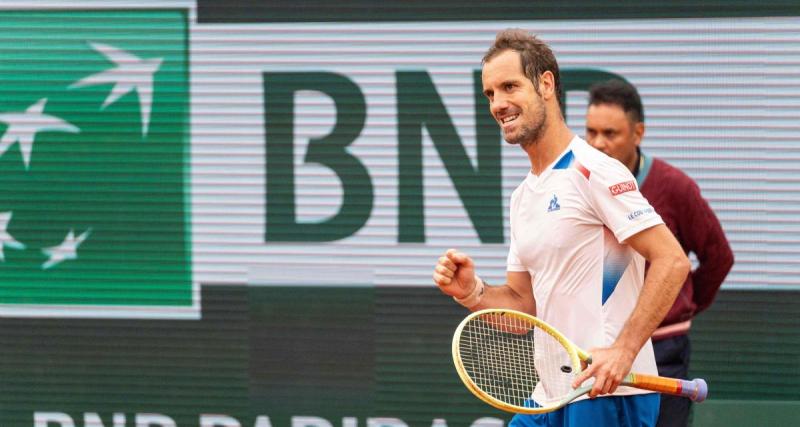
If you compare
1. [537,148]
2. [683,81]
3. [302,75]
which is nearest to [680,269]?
[537,148]

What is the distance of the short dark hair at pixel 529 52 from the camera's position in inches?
135

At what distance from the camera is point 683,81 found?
18.0ft

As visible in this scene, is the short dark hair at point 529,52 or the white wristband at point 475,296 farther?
the white wristband at point 475,296

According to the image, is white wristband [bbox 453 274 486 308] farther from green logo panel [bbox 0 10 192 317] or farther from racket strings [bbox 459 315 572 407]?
green logo panel [bbox 0 10 192 317]

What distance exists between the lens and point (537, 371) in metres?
3.57

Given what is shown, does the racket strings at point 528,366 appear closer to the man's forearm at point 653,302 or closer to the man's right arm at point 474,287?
the man's right arm at point 474,287

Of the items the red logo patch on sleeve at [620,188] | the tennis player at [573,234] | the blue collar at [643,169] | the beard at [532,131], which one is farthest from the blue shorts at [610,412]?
the blue collar at [643,169]

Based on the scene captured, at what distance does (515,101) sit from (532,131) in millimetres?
103

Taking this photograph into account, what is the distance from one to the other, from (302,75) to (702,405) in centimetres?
249

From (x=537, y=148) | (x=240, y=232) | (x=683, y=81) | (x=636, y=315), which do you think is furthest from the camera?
(x=240, y=232)

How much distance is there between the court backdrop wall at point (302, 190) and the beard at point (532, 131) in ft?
7.21

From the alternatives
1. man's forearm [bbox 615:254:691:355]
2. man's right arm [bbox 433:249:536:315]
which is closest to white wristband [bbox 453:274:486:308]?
man's right arm [bbox 433:249:536:315]

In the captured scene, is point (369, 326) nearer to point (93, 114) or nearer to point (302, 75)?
point (302, 75)

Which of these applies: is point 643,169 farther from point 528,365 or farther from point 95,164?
point 95,164
